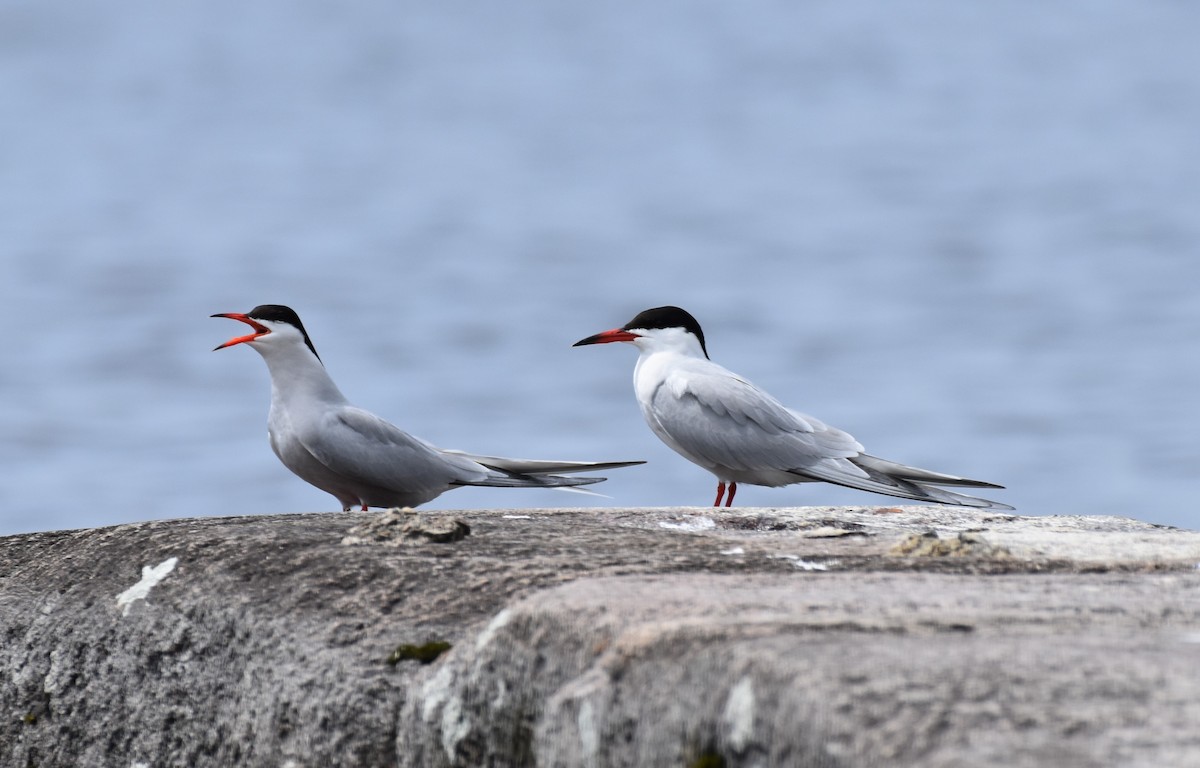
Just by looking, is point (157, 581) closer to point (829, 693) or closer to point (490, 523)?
point (490, 523)

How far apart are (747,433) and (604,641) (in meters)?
4.82

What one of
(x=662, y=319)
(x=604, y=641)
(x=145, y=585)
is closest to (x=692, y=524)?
(x=145, y=585)

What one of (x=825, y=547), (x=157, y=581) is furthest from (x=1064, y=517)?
(x=157, y=581)

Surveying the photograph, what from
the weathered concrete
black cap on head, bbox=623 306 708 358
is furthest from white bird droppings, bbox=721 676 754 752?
black cap on head, bbox=623 306 708 358

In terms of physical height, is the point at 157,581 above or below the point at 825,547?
below

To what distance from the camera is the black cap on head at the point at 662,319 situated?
8.02 meters

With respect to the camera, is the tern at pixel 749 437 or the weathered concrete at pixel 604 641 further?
the tern at pixel 749 437

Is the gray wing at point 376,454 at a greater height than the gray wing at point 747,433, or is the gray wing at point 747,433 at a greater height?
the gray wing at point 747,433

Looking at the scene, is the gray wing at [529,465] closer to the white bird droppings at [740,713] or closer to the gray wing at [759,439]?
the gray wing at [759,439]

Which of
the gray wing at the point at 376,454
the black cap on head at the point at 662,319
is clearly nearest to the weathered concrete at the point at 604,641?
the gray wing at the point at 376,454

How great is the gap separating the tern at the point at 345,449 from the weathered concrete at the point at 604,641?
6.87 ft

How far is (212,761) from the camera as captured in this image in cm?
325

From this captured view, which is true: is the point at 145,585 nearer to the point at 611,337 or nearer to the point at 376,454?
the point at 376,454

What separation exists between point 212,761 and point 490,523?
3.25ft
